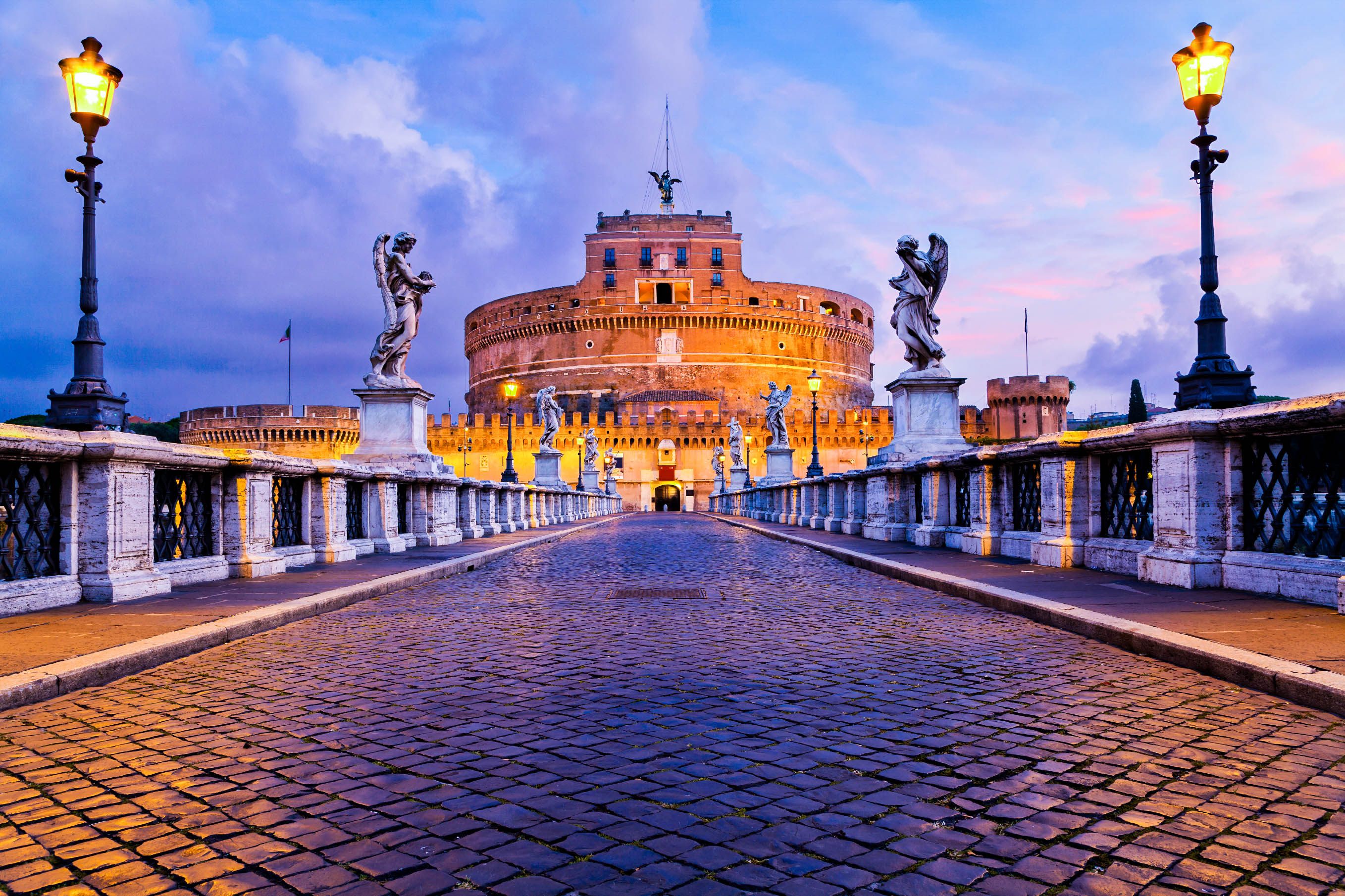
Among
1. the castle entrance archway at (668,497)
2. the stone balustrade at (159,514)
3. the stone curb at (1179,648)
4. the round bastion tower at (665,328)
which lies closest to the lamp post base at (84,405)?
the stone balustrade at (159,514)

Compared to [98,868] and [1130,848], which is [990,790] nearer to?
[1130,848]

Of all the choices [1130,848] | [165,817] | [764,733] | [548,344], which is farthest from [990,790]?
[548,344]

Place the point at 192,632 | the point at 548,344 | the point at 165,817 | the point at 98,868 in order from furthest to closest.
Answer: the point at 548,344
the point at 192,632
the point at 165,817
the point at 98,868

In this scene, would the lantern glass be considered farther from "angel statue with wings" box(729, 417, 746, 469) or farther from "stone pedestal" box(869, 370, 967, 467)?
"angel statue with wings" box(729, 417, 746, 469)

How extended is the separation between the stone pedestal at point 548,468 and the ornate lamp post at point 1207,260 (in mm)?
27816

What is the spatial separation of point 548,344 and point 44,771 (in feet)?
270

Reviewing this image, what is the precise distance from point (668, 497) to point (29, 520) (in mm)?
70292

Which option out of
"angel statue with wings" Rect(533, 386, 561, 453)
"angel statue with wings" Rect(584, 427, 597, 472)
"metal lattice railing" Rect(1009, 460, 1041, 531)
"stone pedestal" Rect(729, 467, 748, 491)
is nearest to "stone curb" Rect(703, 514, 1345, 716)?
"metal lattice railing" Rect(1009, 460, 1041, 531)

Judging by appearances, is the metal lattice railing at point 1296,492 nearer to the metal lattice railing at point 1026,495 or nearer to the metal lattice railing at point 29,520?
the metal lattice railing at point 1026,495

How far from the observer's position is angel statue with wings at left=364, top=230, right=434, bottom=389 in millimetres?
13742

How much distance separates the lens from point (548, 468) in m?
36.8

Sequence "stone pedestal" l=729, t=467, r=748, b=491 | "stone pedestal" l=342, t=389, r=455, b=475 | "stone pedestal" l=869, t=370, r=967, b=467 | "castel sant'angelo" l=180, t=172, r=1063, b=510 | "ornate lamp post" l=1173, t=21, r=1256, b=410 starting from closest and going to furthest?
"ornate lamp post" l=1173, t=21, r=1256, b=410
"stone pedestal" l=869, t=370, r=967, b=467
"stone pedestal" l=342, t=389, r=455, b=475
"stone pedestal" l=729, t=467, r=748, b=491
"castel sant'angelo" l=180, t=172, r=1063, b=510

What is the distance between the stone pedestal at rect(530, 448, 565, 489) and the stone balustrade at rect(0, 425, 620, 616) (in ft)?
76.6

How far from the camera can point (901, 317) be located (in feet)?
44.2
